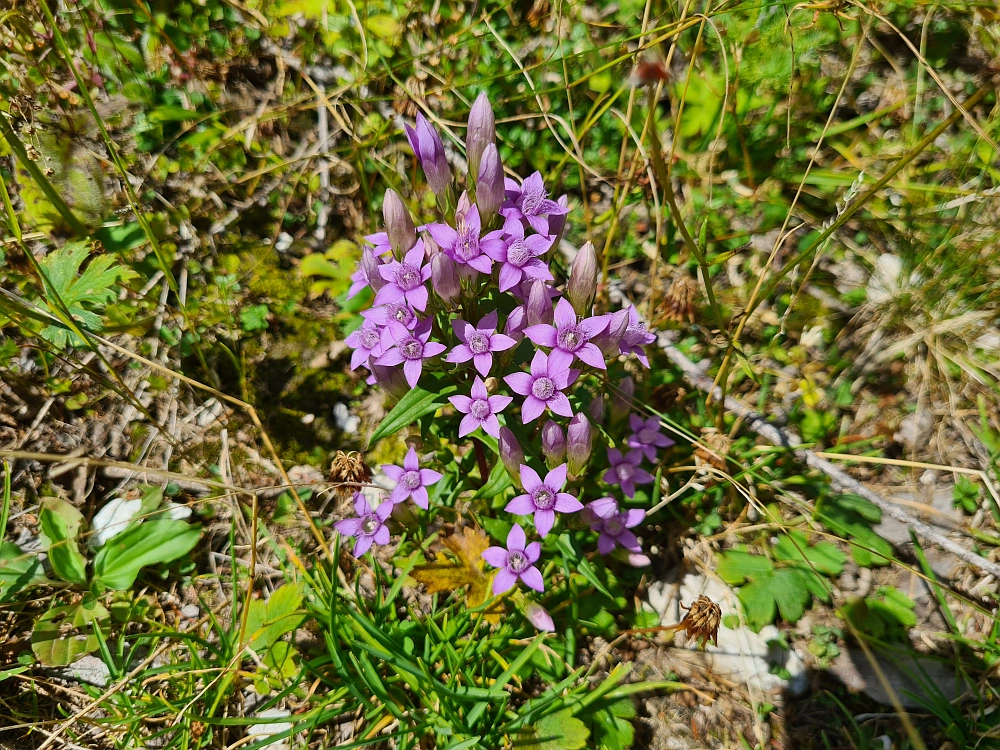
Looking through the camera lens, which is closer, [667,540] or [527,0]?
[667,540]

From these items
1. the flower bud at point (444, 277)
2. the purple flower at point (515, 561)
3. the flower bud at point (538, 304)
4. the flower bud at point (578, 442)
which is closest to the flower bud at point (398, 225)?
the flower bud at point (444, 277)

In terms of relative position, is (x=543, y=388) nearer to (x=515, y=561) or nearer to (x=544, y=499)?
(x=544, y=499)

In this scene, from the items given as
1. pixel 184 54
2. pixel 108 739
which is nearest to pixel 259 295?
pixel 184 54

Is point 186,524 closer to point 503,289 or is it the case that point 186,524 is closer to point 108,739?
point 108,739

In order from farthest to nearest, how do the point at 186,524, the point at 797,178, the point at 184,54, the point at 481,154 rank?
the point at 184,54
the point at 797,178
the point at 186,524
the point at 481,154

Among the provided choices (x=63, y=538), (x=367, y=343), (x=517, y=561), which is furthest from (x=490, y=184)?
(x=63, y=538)

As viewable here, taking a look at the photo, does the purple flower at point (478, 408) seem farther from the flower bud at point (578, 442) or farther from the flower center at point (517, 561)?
the flower center at point (517, 561)
